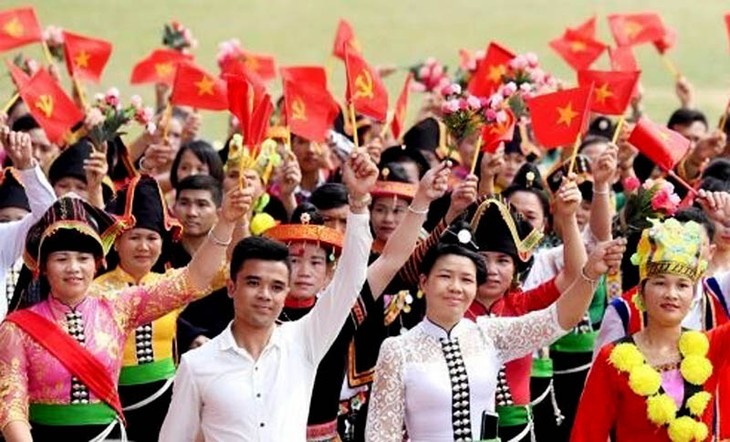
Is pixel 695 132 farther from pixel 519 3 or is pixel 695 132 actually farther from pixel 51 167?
pixel 519 3

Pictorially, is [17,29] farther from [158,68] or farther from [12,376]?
[12,376]

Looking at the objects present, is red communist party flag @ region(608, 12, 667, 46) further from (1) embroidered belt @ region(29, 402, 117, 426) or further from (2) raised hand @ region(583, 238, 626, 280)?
(1) embroidered belt @ region(29, 402, 117, 426)

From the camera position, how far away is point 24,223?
6812 mm

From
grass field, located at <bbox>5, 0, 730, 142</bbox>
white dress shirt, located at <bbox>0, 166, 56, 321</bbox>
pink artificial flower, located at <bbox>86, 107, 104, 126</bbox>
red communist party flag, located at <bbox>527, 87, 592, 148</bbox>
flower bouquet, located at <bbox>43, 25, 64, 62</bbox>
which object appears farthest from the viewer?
grass field, located at <bbox>5, 0, 730, 142</bbox>

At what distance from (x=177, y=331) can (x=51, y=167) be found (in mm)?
1221

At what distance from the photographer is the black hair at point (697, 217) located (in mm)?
6645

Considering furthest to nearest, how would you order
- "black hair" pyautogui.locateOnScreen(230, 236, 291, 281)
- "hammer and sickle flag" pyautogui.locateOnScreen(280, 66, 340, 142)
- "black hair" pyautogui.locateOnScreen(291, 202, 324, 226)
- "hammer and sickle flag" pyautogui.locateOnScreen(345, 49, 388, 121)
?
"hammer and sickle flag" pyautogui.locateOnScreen(280, 66, 340, 142)
"hammer and sickle flag" pyautogui.locateOnScreen(345, 49, 388, 121)
"black hair" pyautogui.locateOnScreen(291, 202, 324, 226)
"black hair" pyautogui.locateOnScreen(230, 236, 291, 281)

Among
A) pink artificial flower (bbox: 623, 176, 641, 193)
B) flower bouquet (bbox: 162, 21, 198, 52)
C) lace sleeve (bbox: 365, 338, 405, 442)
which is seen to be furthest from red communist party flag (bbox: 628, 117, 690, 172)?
flower bouquet (bbox: 162, 21, 198, 52)

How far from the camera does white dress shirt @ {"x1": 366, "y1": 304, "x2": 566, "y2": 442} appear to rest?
226 inches

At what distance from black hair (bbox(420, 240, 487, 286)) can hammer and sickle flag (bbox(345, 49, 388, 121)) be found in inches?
Answer: 51.6

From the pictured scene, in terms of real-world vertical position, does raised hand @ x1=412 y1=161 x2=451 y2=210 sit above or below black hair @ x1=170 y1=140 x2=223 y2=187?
below

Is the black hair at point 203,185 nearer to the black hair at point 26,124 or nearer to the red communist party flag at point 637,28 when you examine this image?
the black hair at point 26,124

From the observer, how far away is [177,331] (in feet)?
24.4

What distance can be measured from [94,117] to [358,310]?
6.45 feet
